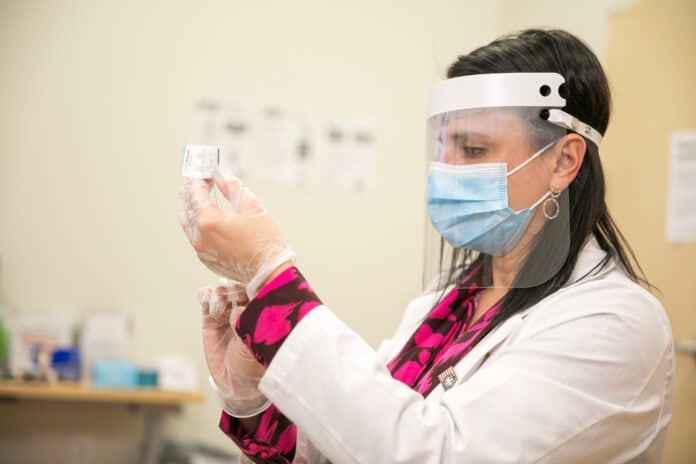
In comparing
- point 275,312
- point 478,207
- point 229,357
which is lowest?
point 229,357

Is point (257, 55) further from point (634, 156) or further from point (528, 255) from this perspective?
point (528, 255)

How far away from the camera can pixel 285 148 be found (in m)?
3.31

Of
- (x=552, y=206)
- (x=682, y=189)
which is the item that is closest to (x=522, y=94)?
(x=552, y=206)

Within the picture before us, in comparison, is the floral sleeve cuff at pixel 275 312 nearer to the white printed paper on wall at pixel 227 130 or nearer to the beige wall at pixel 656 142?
the beige wall at pixel 656 142

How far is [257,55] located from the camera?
3273mm

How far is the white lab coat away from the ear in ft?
0.77

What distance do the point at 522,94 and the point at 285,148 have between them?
7.05ft

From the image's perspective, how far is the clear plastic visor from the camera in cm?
123

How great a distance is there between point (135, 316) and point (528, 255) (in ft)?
7.30

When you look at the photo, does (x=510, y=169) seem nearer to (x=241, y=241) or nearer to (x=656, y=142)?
(x=241, y=241)

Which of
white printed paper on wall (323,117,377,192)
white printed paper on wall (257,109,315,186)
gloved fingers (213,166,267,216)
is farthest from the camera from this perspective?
white printed paper on wall (323,117,377,192)

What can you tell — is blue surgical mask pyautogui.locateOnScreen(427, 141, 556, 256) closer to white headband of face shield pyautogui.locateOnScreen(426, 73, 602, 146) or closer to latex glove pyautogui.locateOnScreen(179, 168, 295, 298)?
white headband of face shield pyautogui.locateOnScreen(426, 73, 602, 146)

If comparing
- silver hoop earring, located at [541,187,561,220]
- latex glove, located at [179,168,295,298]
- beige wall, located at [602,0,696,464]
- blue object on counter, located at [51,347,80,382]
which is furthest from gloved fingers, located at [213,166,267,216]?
blue object on counter, located at [51,347,80,382]

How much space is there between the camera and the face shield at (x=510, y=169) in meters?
1.24
